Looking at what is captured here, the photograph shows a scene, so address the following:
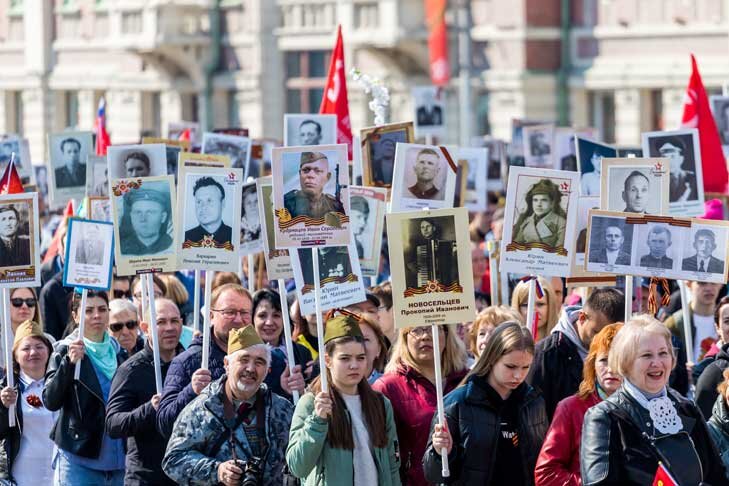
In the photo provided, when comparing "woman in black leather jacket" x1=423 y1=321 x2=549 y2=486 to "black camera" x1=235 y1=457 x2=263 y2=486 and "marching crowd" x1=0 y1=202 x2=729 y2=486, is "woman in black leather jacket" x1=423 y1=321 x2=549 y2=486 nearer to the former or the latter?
"marching crowd" x1=0 y1=202 x2=729 y2=486

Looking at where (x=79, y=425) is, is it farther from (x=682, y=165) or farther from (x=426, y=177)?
(x=682, y=165)

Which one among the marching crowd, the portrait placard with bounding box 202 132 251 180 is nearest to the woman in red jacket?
Result: the marching crowd

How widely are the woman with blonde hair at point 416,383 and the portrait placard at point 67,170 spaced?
6781 mm

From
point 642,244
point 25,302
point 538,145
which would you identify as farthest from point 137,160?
point 538,145

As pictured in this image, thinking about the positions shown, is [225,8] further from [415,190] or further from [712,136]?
[415,190]

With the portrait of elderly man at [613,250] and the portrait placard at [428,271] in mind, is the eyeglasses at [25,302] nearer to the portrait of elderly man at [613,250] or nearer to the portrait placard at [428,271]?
the portrait placard at [428,271]

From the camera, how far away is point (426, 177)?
36.1 feet

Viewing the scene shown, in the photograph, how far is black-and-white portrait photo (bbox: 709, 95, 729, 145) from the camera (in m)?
15.3

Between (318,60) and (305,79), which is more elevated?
(318,60)

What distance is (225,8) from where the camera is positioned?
108ft

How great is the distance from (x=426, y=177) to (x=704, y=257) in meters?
2.11

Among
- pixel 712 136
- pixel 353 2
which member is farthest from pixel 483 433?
pixel 353 2

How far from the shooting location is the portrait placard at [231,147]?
14977 mm

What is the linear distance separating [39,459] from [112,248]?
135 cm
